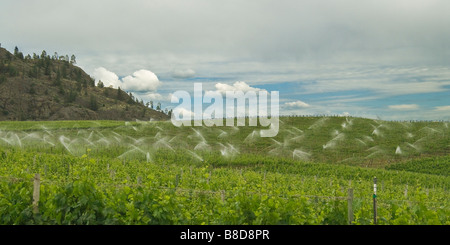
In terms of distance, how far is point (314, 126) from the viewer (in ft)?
245

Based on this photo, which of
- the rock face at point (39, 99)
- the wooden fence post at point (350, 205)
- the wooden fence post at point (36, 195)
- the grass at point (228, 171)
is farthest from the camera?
the rock face at point (39, 99)

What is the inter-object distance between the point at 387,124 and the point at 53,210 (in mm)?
78394

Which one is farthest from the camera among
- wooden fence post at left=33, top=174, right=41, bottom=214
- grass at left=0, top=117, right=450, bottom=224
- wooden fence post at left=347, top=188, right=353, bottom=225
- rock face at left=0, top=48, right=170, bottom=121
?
rock face at left=0, top=48, right=170, bottom=121

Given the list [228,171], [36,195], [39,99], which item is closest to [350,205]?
[36,195]

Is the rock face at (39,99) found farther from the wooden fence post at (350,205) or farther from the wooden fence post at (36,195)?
the wooden fence post at (350,205)

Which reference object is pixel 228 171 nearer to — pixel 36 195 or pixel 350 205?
pixel 350 205

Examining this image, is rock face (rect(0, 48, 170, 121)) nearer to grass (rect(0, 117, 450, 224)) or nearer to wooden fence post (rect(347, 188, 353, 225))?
grass (rect(0, 117, 450, 224))

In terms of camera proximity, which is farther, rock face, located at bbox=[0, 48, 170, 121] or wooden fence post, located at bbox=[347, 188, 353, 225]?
rock face, located at bbox=[0, 48, 170, 121]

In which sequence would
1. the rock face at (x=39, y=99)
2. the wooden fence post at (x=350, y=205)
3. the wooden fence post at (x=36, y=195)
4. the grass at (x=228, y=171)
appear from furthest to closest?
the rock face at (x=39, y=99)
the wooden fence post at (x=350, y=205)
the wooden fence post at (x=36, y=195)
the grass at (x=228, y=171)

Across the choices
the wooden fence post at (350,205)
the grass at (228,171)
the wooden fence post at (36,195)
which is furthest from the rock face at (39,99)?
the wooden fence post at (350,205)

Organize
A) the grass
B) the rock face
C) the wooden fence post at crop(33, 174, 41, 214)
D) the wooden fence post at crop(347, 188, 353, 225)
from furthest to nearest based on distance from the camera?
the rock face, the wooden fence post at crop(347, 188, 353, 225), the wooden fence post at crop(33, 174, 41, 214), the grass

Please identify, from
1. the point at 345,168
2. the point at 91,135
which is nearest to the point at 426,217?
the point at 345,168

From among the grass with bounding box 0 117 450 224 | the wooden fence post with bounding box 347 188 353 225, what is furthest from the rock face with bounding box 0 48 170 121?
the wooden fence post with bounding box 347 188 353 225

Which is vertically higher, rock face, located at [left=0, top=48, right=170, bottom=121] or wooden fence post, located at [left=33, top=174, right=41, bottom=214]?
rock face, located at [left=0, top=48, right=170, bottom=121]
